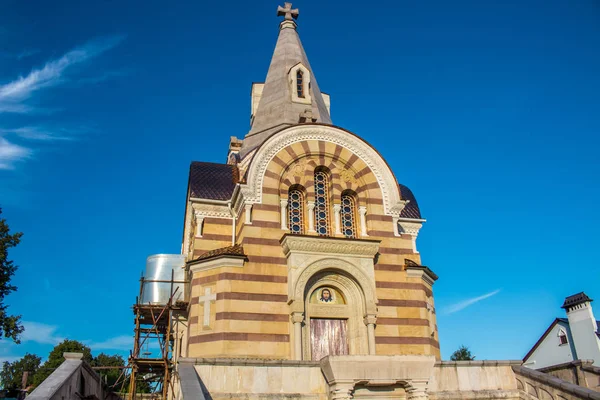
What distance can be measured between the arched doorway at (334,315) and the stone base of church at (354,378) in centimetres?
444

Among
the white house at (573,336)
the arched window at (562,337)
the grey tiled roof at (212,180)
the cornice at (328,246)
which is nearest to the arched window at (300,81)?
the grey tiled roof at (212,180)

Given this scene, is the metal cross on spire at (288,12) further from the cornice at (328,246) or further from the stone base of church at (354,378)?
the stone base of church at (354,378)

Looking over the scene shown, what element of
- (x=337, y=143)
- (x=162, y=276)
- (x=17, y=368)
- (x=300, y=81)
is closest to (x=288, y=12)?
(x=300, y=81)

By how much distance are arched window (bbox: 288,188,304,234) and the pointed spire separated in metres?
4.80

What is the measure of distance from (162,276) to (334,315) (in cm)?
846

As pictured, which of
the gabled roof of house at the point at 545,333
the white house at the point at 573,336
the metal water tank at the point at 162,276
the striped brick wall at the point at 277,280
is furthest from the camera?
the gabled roof of house at the point at 545,333

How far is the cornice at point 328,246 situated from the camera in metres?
19.1

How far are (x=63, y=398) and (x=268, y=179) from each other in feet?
36.9

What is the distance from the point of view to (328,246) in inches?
758

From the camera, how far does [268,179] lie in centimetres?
2061

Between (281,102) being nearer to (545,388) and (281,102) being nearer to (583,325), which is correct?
(545,388)

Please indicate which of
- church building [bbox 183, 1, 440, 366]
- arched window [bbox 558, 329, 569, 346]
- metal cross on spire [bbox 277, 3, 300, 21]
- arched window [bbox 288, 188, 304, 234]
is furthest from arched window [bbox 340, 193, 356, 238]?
arched window [bbox 558, 329, 569, 346]

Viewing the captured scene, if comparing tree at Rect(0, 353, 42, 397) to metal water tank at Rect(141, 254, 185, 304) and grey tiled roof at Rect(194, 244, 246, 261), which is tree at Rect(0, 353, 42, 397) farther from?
grey tiled roof at Rect(194, 244, 246, 261)

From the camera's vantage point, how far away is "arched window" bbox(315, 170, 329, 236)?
Result: 20.9 m
